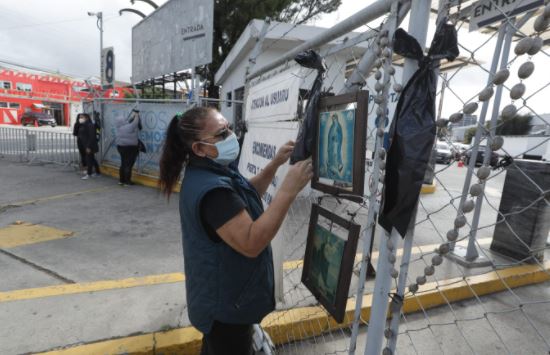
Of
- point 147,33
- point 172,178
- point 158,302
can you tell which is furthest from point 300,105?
point 147,33

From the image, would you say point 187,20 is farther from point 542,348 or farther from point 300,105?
point 542,348

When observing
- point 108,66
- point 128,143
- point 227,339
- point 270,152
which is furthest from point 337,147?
point 108,66

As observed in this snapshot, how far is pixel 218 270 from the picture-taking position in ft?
4.88

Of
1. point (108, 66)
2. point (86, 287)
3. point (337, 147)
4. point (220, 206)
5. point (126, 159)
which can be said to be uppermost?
point (108, 66)

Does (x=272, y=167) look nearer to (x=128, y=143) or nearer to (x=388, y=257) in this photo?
(x=388, y=257)

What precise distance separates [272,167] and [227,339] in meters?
0.96

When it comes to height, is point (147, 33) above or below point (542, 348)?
above

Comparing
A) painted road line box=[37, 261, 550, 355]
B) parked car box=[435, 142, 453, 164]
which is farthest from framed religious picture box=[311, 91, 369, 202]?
painted road line box=[37, 261, 550, 355]

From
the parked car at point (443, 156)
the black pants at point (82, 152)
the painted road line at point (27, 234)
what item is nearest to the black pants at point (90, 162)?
the black pants at point (82, 152)

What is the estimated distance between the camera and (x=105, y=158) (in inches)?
373

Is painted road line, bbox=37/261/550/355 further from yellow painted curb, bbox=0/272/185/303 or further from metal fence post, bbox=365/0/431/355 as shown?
yellow painted curb, bbox=0/272/185/303

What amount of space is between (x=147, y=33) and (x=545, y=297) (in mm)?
11373

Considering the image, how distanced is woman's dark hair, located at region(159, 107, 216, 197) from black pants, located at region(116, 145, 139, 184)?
20.8ft

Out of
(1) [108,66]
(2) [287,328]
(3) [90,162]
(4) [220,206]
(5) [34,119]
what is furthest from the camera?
(5) [34,119]
